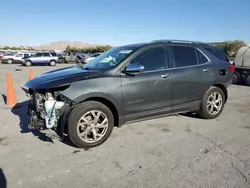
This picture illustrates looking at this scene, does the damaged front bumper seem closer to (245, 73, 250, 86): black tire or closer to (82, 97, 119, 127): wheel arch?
(82, 97, 119, 127): wheel arch

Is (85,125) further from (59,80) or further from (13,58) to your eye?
(13,58)

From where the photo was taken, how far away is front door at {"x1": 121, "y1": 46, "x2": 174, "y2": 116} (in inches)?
164

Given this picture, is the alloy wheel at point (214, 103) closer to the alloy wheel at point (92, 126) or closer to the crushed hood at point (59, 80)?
the alloy wheel at point (92, 126)

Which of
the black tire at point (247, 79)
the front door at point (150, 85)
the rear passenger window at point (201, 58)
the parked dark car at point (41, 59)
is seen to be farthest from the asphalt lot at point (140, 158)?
the parked dark car at point (41, 59)

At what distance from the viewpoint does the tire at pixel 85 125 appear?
3.71m

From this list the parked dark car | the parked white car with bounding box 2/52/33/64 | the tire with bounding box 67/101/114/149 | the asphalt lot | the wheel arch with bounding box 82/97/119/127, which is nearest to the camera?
the asphalt lot

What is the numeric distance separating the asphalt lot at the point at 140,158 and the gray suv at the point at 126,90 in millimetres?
363

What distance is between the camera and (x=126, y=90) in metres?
4.12

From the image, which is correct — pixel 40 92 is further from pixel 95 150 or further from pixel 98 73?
pixel 95 150

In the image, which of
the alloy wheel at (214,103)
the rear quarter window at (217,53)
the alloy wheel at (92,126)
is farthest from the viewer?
the rear quarter window at (217,53)

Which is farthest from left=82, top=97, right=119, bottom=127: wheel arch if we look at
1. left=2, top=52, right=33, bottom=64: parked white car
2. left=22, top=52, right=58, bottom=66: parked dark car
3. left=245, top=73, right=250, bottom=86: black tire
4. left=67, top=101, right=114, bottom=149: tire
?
left=2, top=52, right=33, bottom=64: parked white car

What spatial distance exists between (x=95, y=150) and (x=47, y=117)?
3.19ft

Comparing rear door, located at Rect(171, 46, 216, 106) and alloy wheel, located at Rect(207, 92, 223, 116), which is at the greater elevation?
rear door, located at Rect(171, 46, 216, 106)

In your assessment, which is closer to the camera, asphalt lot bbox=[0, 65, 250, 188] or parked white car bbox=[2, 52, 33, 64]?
asphalt lot bbox=[0, 65, 250, 188]
